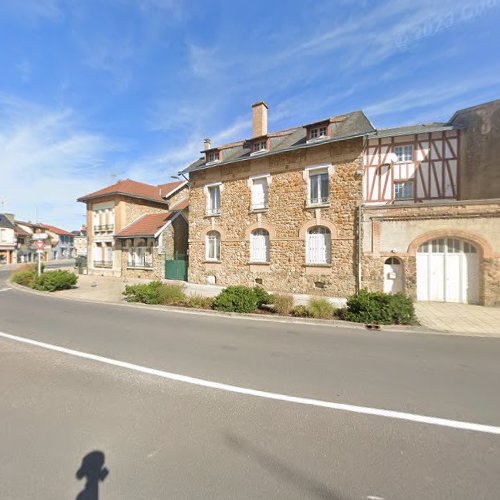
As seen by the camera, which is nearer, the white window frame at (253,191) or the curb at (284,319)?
the curb at (284,319)

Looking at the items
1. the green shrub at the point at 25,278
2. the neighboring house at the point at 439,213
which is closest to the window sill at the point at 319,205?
the neighboring house at the point at 439,213

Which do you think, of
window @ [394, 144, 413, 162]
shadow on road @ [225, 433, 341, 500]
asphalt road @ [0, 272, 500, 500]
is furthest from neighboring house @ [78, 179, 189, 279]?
shadow on road @ [225, 433, 341, 500]

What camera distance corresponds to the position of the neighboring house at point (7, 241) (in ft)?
115

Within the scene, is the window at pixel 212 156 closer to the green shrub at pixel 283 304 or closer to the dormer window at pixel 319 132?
the dormer window at pixel 319 132

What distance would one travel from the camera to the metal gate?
16.9 m

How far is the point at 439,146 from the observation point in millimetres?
14320

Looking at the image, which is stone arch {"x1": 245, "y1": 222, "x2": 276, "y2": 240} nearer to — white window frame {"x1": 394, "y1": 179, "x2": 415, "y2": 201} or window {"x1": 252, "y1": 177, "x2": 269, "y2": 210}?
window {"x1": 252, "y1": 177, "x2": 269, "y2": 210}

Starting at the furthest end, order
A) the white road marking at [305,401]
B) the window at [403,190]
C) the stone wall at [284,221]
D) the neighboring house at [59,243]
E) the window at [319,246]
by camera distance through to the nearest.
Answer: the neighboring house at [59,243] → the window at [403,190] → the window at [319,246] → the stone wall at [284,221] → the white road marking at [305,401]

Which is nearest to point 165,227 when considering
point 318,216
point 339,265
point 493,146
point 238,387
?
point 318,216

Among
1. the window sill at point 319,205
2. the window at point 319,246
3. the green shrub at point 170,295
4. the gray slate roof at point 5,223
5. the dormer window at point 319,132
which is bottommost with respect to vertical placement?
the green shrub at point 170,295

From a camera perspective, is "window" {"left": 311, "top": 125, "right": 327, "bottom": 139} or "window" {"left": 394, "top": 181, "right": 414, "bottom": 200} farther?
"window" {"left": 394, "top": 181, "right": 414, "bottom": 200}

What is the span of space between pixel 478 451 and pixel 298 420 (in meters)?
1.62

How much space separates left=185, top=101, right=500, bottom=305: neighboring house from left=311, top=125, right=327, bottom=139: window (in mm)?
58

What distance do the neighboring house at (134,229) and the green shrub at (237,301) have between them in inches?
385
